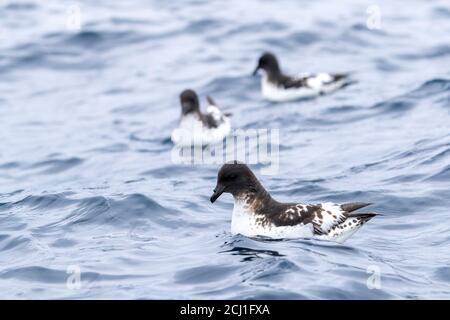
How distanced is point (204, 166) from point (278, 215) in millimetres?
5414

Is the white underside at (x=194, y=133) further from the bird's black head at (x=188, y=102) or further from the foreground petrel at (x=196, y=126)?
the bird's black head at (x=188, y=102)

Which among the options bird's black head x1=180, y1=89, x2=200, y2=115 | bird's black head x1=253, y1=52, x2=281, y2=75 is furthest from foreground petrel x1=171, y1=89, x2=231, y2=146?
bird's black head x1=253, y1=52, x2=281, y2=75

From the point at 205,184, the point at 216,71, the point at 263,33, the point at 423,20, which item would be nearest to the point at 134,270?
the point at 205,184

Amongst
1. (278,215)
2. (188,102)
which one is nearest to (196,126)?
(188,102)

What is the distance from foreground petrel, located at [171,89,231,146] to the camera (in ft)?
62.5

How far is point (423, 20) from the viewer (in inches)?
1089

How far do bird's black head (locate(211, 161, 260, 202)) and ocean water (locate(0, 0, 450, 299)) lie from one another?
0.64m

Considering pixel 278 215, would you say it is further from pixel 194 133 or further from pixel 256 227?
pixel 194 133

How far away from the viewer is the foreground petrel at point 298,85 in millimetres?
22234

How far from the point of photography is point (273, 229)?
40.2 feet

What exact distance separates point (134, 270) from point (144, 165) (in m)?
6.39

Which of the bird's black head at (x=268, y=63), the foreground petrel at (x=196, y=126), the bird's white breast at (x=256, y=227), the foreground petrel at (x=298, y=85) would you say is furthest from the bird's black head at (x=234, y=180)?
the bird's black head at (x=268, y=63)

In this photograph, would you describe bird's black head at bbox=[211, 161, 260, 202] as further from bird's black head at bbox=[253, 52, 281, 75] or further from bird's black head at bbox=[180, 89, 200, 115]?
bird's black head at bbox=[253, 52, 281, 75]
